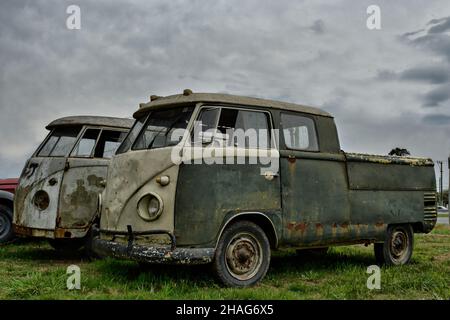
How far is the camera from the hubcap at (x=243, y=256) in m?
5.84

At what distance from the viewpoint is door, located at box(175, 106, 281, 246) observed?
18.4 feet

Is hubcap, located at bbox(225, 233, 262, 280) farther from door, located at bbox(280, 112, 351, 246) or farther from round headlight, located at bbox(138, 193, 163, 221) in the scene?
round headlight, located at bbox(138, 193, 163, 221)

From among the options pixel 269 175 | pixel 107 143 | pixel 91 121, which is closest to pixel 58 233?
pixel 107 143

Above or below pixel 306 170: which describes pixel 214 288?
below

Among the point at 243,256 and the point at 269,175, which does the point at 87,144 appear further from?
the point at 243,256

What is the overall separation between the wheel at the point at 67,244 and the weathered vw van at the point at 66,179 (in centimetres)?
16

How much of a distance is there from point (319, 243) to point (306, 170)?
97 cm

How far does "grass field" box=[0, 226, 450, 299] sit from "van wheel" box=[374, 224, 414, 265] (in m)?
0.21

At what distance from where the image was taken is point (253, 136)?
6.25 m

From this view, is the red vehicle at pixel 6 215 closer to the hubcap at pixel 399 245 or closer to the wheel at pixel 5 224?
the wheel at pixel 5 224

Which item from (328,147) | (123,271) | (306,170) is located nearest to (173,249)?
(123,271)

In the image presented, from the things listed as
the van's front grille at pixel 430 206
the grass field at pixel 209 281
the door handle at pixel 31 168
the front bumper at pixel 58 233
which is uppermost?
the door handle at pixel 31 168

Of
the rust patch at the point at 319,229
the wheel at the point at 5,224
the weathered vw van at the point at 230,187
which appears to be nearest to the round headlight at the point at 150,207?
the weathered vw van at the point at 230,187
